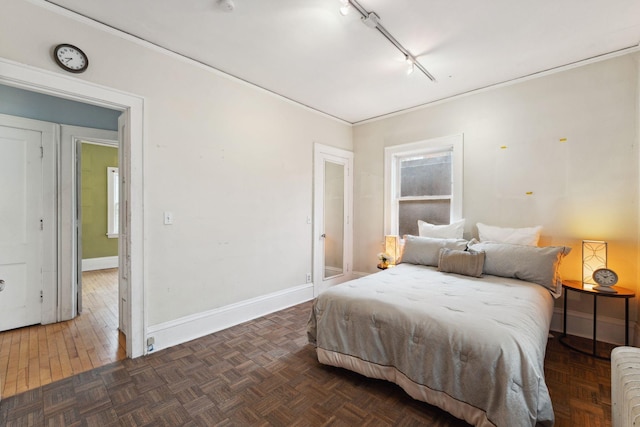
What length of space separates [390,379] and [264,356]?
1125 mm

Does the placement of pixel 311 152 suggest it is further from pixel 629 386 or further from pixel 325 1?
pixel 629 386

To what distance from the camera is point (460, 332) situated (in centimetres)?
160

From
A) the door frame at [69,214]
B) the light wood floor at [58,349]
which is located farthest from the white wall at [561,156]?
the door frame at [69,214]

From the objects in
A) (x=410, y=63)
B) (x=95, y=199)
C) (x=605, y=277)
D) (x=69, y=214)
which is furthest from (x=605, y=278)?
(x=95, y=199)

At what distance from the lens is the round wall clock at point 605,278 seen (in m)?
2.44

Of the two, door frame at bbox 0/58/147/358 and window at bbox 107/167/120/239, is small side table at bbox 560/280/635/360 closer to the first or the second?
door frame at bbox 0/58/147/358

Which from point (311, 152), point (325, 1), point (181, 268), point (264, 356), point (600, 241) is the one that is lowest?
point (264, 356)

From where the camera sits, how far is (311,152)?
4008 millimetres

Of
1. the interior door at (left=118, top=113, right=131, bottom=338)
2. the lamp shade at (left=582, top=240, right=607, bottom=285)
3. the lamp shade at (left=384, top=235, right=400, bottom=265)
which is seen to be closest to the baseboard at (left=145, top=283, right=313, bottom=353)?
the interior door at (left=118, top=113, right=131, bottom=338)

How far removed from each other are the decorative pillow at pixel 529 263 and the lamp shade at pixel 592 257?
0.24 meters

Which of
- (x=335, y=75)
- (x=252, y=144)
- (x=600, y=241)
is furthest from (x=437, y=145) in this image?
(x=252, y=144)

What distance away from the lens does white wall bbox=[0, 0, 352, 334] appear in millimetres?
2164

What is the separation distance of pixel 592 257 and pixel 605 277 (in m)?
0.24

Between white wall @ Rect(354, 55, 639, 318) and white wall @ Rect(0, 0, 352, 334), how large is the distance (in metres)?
2.26
